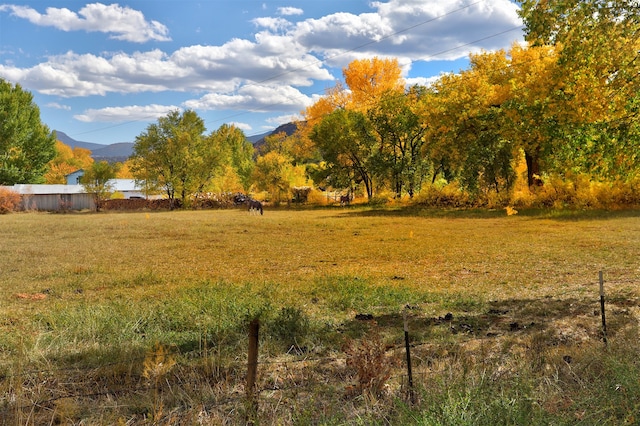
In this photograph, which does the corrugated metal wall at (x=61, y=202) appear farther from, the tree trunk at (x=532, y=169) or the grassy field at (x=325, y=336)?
the tree trunk at (x=532, y=169)

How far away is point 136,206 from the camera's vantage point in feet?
167

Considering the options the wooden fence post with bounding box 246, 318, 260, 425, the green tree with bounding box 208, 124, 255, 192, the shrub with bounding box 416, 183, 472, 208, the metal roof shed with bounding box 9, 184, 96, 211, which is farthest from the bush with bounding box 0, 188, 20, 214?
the wooden fence post with bounding box 246, 318, 260, 425

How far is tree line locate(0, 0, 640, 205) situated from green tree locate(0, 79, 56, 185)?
0.19m

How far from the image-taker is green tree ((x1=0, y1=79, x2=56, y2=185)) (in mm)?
54156

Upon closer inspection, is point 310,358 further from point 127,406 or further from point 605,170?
point 605,170

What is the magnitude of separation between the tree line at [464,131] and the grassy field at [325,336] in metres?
2.96

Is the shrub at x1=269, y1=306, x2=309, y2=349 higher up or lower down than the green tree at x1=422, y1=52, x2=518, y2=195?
lower down

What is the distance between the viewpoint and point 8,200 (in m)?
43.5

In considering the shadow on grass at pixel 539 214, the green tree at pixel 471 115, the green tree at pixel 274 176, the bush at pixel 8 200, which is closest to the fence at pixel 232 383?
the shadow on grass at pixel 539 214

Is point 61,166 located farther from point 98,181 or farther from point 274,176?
point 274,176

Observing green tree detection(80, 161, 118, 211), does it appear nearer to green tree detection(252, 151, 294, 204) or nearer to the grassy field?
green tree detection(252, 151, 294, 204)

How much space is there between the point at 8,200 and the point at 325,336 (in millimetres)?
47409

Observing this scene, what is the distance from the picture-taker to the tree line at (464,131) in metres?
8.01

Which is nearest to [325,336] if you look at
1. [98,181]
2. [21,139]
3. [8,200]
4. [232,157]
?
[8,200]
